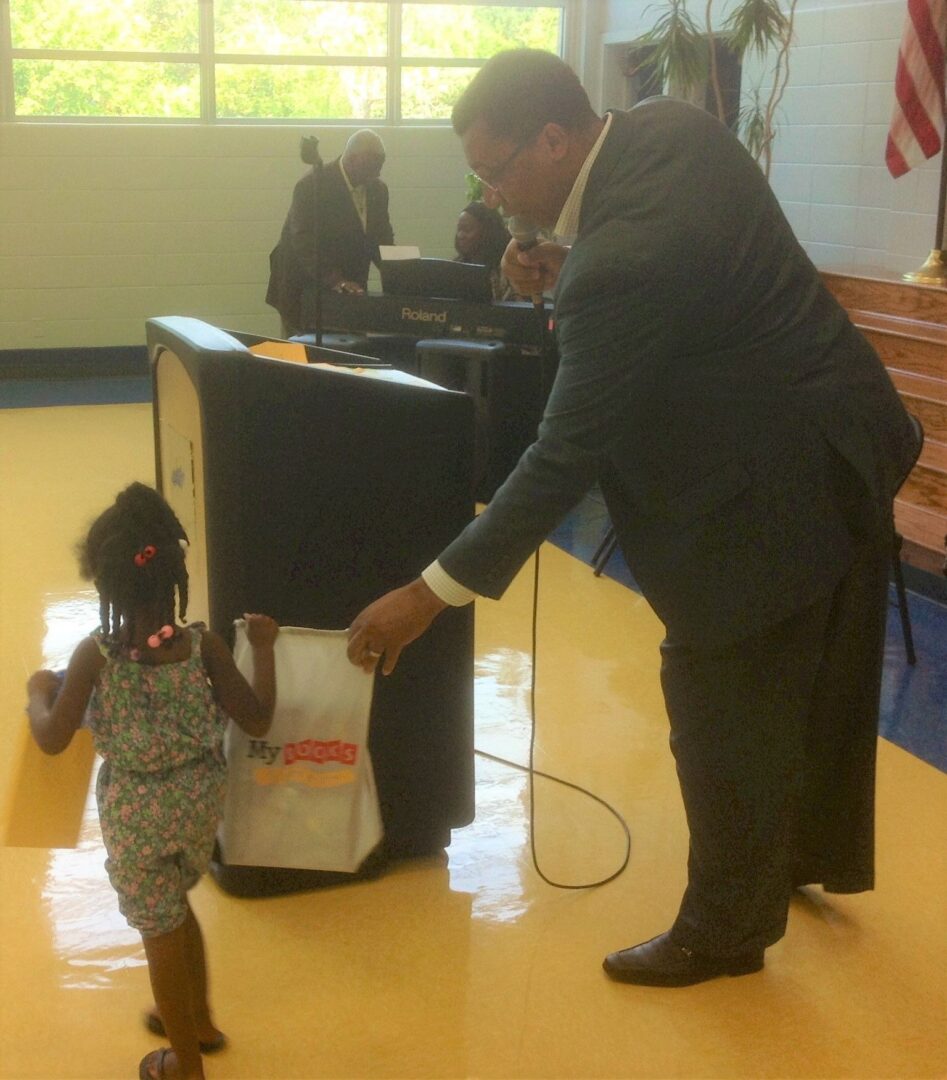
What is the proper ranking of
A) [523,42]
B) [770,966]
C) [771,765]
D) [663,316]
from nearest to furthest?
[663,316]
[771,765]
[770,966]
[523,42]

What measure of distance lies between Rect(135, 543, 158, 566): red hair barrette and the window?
7173 millimetres

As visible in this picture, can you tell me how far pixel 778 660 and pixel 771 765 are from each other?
0.58 ft

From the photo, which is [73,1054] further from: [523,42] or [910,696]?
[523,42]

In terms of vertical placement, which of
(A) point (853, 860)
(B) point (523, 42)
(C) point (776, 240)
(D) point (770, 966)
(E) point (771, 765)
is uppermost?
(B) point (523, 42)

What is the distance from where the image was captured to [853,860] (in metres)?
2.15

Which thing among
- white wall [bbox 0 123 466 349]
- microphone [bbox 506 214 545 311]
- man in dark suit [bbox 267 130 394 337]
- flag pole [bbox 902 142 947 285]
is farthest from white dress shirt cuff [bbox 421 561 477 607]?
white wall [bbox 0 123 466 349]

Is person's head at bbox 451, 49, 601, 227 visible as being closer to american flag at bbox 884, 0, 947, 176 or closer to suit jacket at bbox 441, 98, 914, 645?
suit jacket at bbox 441, 98, 914, 645

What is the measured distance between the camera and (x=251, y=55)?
8.28m

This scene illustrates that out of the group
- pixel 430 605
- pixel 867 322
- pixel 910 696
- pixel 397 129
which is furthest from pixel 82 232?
pixel 430 605

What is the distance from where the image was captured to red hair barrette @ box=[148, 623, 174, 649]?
166cm

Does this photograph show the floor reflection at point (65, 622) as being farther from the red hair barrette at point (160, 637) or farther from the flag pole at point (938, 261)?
the flag pole at point (938, 261)

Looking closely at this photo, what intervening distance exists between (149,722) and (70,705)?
0.11m

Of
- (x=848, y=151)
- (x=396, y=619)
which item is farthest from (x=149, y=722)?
(x=848, y=151)

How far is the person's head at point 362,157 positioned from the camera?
6473mm
